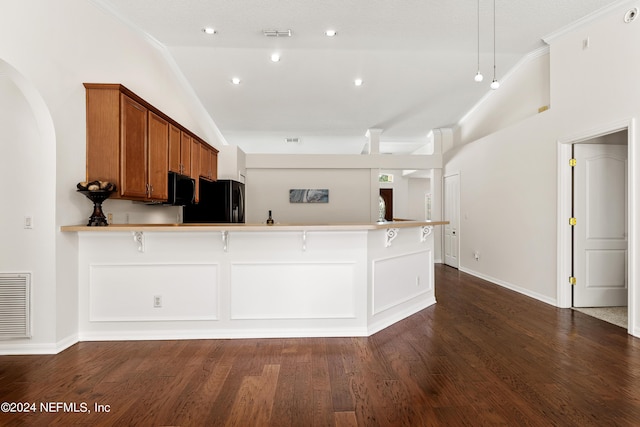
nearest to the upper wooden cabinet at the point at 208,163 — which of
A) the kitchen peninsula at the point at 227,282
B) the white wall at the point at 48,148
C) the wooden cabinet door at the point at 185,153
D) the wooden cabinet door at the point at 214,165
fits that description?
the wooden cabinet door at the point at 214,165

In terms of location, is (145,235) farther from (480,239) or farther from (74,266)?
(480,239)

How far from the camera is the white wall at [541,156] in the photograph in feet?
11.1

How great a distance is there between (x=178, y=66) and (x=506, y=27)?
4.28 meters

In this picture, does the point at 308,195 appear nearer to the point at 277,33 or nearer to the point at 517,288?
the point at 277,33

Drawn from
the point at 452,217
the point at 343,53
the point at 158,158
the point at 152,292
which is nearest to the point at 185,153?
the point at 158,158

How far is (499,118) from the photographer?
5828mm

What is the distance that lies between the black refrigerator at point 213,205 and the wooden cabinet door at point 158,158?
141cm

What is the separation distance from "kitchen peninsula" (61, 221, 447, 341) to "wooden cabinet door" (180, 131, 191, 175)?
159cm

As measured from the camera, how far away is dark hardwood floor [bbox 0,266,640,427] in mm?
1916

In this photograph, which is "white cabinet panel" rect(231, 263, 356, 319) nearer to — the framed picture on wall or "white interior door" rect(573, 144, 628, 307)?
"white interior door" rect(573, 144, 628, 307)

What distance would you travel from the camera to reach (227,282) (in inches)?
122

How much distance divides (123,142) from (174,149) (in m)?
1.13

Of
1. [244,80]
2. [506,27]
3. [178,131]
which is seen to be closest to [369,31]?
[506,27]

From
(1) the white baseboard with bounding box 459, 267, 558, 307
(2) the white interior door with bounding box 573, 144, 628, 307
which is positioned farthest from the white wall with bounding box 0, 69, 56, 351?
(2) the white interior door with bounding box 573, 144, 628, 307
